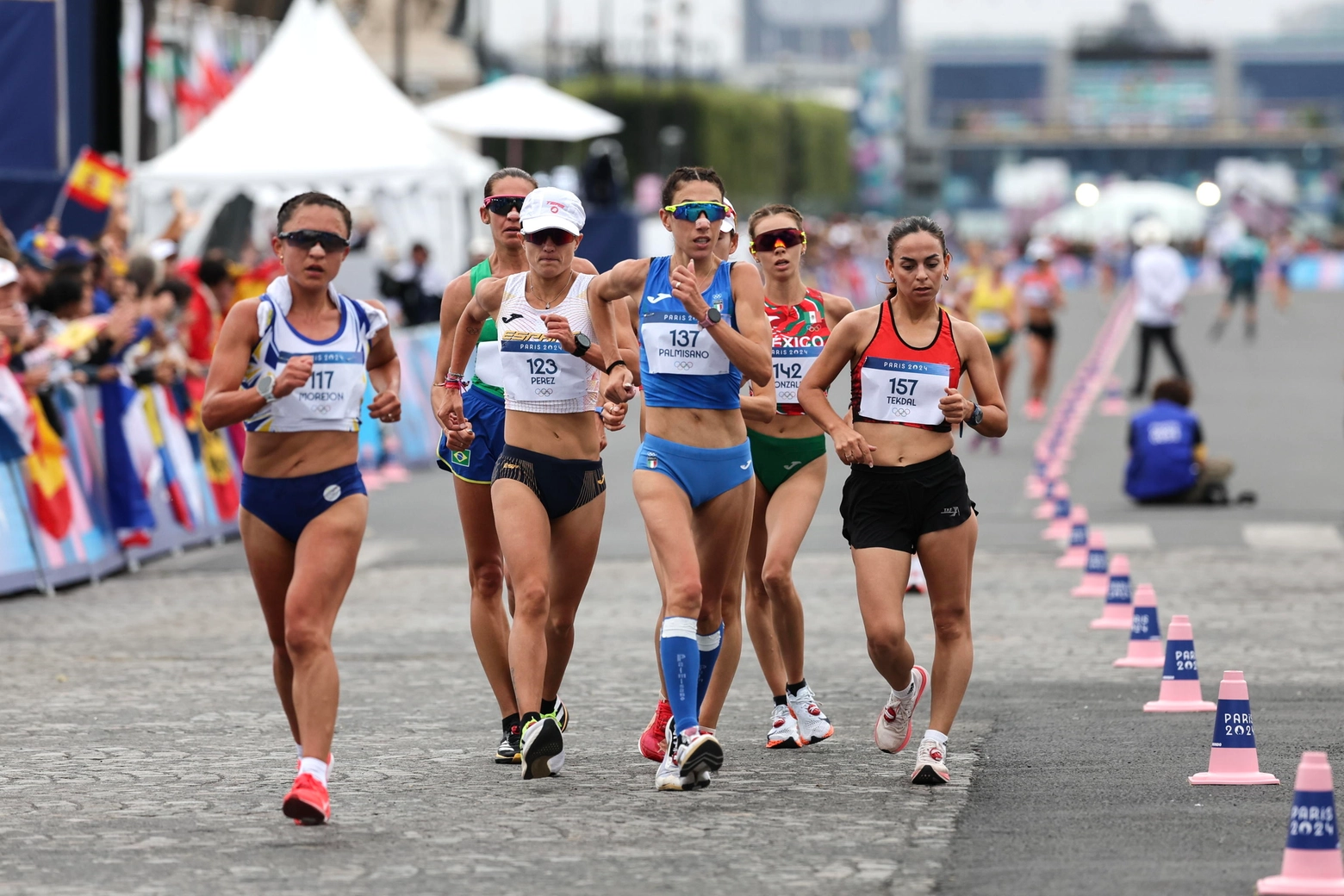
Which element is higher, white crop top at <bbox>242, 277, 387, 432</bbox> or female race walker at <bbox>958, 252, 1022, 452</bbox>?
white crop top at <bbox>242, 277, 387, 432</bbox>

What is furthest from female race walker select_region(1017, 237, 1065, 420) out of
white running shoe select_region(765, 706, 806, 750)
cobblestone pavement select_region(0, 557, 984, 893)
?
white running shoe select_region(765, 706, 806, 750)

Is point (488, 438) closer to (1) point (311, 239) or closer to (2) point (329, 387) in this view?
(2) point (329, 387)

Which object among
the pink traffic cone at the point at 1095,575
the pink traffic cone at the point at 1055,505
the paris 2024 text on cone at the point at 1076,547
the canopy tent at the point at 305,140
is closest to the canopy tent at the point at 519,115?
the canopy tent at the point at 305,140

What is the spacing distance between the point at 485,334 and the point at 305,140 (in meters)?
14.7

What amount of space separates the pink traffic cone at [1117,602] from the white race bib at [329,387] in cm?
568

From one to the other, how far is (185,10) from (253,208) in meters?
2.62

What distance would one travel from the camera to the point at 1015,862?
639 centimetres

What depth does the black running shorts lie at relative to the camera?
25.5 feet

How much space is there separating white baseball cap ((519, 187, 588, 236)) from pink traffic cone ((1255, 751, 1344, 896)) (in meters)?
3.18

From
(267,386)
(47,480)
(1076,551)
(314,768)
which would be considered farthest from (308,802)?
(1076,551)

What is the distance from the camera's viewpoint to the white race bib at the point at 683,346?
7785 mm

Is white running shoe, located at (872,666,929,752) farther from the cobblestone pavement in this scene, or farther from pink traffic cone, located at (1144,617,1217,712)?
pink traffic cone, located at (1144,617,1217,712)

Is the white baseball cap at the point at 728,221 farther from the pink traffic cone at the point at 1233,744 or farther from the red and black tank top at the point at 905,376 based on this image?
the pink traffic cone at the point at 1233,744

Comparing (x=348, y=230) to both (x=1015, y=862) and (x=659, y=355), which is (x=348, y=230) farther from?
(x=1015, y=862)
